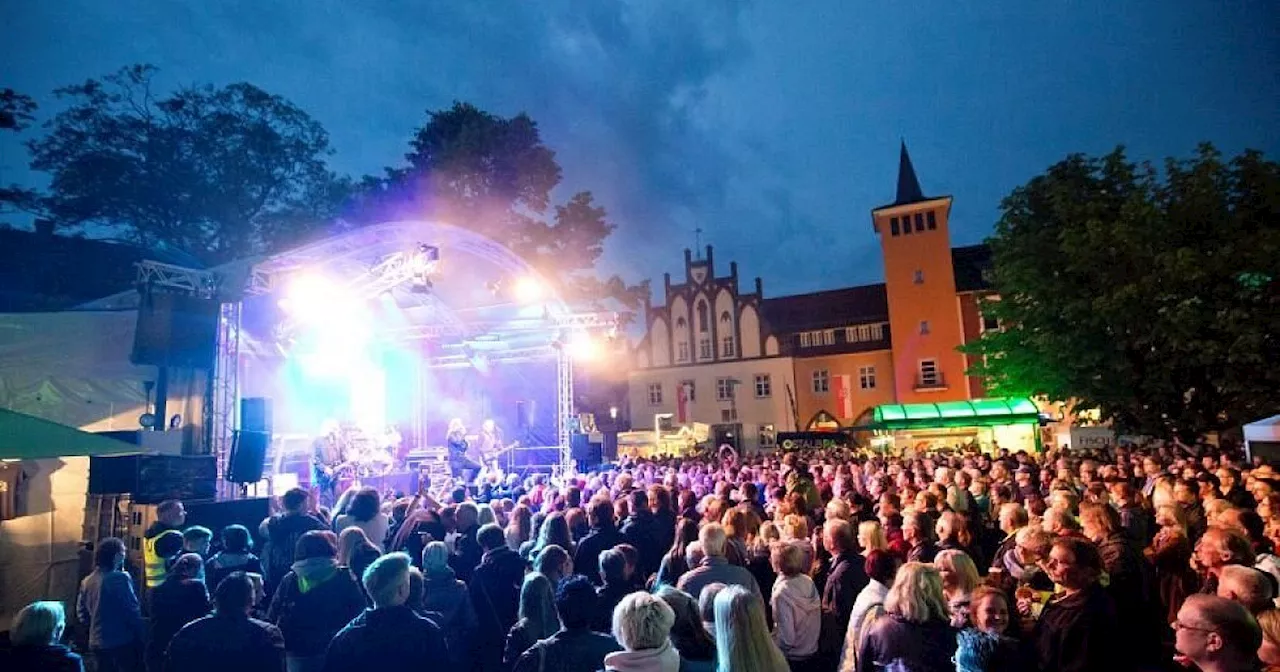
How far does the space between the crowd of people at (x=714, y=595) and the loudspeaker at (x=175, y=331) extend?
471 cm

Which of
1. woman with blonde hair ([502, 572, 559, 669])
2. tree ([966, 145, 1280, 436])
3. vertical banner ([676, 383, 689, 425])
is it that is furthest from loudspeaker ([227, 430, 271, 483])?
vertical banner ([676, 383, 689, 425])

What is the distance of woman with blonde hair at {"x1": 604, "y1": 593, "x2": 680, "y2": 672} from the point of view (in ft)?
9.12

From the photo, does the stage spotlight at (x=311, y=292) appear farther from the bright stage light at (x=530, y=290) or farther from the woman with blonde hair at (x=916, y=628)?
the woman with blonde hair at (x=916, y=628)

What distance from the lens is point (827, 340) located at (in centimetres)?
3806

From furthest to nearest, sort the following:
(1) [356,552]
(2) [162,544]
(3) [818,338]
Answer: (3) [818,338], (2) [162,544], (1) [356,552]

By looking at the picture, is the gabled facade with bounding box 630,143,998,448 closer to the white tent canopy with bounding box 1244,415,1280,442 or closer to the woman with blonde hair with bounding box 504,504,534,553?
the white tent canopy with bounding box 1244,415,1280,442

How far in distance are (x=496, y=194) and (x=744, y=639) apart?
1066 inches

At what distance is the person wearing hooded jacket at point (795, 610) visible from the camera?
12.8 feet

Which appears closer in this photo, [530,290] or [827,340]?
[530,290]

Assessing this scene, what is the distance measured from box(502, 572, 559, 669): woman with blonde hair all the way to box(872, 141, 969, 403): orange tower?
1290 inches

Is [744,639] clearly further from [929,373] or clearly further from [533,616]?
[929,373]

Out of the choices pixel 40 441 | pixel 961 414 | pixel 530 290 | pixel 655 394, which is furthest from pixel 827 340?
pixel 40 441

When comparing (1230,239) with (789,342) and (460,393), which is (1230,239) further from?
(789,342)

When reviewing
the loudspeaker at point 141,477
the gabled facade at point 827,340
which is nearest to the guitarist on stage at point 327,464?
the loudspeaker at point 141,477
